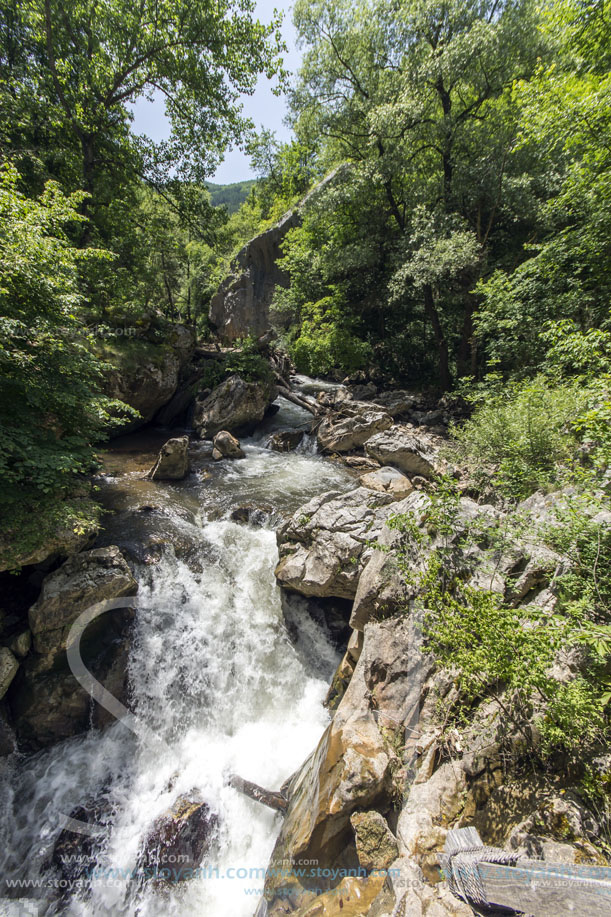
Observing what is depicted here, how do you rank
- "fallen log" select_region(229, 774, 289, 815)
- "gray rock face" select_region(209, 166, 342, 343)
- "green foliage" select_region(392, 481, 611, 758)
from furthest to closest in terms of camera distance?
"gray rock face" select_region(209, 166, 342, 343), "fallen log" select_region(229, 774, 289, 815), "green foliage" select_region(392, 481, 611, 758)

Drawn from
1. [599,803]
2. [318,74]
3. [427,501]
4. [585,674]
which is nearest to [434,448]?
[427,501]

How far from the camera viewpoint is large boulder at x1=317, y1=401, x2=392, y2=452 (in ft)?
41.8

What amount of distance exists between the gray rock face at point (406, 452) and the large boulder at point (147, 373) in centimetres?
873

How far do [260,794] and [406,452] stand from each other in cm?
879

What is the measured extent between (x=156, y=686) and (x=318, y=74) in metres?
23.2

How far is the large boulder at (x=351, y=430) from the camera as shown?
1274cm

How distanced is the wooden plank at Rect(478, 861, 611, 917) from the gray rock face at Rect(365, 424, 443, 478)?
8508 millimetres

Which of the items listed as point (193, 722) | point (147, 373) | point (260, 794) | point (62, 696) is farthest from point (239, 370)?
point (260, 794)

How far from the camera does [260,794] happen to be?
480 centimetres


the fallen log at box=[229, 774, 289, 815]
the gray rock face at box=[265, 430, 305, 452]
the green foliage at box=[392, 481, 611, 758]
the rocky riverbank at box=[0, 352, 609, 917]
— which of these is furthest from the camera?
the gray rock face at box=[265, 430, 305, 452]

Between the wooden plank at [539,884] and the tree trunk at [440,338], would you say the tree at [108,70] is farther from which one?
the wooden plank at [539,884]

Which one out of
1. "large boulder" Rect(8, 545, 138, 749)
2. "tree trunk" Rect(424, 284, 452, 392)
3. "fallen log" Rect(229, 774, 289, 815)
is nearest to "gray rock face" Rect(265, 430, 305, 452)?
"tree trunk" Rect(424, 284, 452, 392)

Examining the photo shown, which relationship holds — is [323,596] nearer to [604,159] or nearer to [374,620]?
[374,620]

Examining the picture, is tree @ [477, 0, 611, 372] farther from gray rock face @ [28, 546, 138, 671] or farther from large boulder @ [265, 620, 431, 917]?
gray rock face @ [28, 546, 138, 671]
